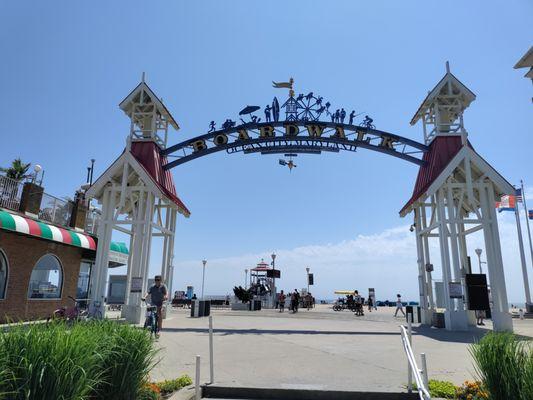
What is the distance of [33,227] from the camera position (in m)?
17.5

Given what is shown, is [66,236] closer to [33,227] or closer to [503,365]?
[33,227]

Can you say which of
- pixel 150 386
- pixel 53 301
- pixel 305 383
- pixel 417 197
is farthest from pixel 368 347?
pixel 53 301

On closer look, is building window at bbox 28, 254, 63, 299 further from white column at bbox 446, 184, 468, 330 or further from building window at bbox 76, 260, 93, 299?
white column at bbox 446, 184, 468, 330

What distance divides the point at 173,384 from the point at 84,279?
815 inches

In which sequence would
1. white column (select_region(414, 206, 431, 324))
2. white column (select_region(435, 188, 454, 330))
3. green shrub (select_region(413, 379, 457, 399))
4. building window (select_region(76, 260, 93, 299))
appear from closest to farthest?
green shrub (select_region(413, 379, 457, 399)), white column (select_region(435, 188, 454, 330)), white column (select_region(414, 206, 431, 324)), building window (select_region(76, 260, 93, 299))

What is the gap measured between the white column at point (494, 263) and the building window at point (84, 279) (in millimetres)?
21660

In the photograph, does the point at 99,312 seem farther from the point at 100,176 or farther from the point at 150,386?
the point at 150,386

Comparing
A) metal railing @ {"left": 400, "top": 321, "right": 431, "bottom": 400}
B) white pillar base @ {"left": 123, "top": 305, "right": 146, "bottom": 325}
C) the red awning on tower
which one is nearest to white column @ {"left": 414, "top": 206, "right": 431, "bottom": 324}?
the red awning on tower

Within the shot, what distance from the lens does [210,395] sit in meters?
6.57

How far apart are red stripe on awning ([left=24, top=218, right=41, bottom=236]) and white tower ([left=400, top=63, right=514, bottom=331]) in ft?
58.2

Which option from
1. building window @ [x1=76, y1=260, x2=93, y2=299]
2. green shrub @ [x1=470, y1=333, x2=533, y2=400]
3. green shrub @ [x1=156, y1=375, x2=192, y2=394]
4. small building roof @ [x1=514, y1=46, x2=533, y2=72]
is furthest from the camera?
building window @ [x1=76, y1=260, x2=93, y2=299]

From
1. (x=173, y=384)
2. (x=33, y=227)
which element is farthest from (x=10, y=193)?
(x=173, y=384)

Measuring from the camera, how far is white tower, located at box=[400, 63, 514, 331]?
1656 centimetres

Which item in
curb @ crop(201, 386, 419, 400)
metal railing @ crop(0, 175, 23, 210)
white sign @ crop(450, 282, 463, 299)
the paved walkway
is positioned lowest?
curb @ crop(201, 386, 419, 400)
